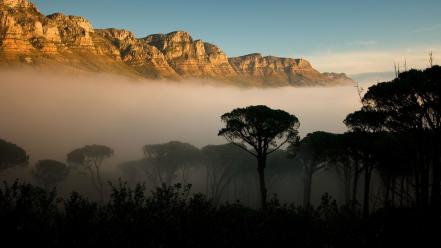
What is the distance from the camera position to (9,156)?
66.1 m

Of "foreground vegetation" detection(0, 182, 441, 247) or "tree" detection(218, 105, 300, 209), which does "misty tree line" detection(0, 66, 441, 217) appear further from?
"foreground vegetation" detection(0, 182, 441, 247)

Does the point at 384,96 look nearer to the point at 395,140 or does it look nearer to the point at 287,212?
the point at 395,140

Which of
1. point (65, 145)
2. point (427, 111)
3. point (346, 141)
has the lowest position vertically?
point (65, 145)

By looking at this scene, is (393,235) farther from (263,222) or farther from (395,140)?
(395,140)

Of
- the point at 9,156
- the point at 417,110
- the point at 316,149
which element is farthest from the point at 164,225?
the point at 9,156

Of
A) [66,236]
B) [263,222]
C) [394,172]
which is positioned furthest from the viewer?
[394,172]

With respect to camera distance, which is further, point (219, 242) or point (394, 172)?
point (394, 172)

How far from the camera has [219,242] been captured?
7.11 meters

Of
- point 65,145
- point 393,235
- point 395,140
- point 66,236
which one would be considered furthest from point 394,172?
point 65,145

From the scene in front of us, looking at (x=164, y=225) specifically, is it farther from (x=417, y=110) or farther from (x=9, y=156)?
(x=9, y=156)

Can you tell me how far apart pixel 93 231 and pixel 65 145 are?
592 ft

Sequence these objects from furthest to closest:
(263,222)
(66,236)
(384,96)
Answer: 1. (384,96)
2. (263,222)
3. (66,236)

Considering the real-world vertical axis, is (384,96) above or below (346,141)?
above

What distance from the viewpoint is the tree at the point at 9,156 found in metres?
65.1
